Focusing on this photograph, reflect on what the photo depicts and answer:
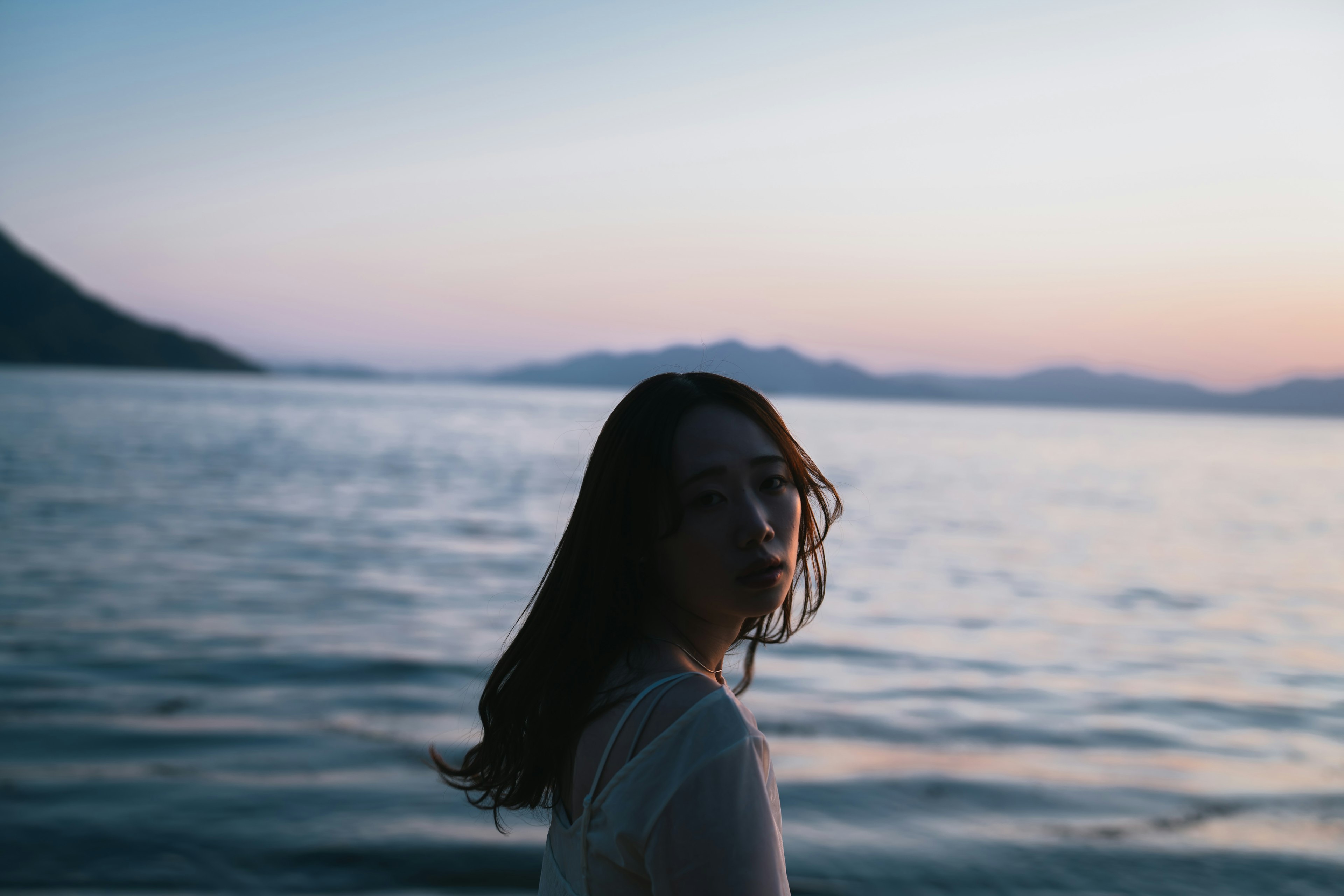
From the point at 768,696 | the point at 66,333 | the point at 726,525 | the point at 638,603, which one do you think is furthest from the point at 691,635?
the point at 66,333

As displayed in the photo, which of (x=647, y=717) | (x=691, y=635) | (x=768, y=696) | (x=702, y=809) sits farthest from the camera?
(x=768, y=696)

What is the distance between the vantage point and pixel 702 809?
4.22 ft

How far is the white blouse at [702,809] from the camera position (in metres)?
1.29

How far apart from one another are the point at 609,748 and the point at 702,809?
7.9 inches

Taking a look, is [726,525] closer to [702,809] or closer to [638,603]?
[638,603]

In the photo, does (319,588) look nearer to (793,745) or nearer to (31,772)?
(31,772)

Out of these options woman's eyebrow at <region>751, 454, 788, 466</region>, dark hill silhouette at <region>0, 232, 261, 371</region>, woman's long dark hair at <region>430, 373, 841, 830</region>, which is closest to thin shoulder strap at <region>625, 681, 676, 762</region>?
woman's long dark hair at <region>430, 373, 841, 830</region>

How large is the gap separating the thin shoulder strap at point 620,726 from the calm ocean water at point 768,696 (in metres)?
3.52

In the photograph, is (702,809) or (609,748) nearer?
(702,809)

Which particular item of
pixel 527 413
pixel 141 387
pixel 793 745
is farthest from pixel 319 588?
pixel 141 387

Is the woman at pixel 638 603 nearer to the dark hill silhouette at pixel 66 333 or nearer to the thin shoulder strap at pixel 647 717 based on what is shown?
the thin shoulder strap at pixel 647 717

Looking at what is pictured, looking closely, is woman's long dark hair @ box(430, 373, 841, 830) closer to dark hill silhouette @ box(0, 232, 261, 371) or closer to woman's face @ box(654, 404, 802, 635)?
woman's face @ box(654, 404, 802, 635)

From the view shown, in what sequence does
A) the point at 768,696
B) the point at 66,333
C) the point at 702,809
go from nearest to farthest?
the point at 702,809, the point at 768,696, the point at 66,333

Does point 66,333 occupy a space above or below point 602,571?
above
